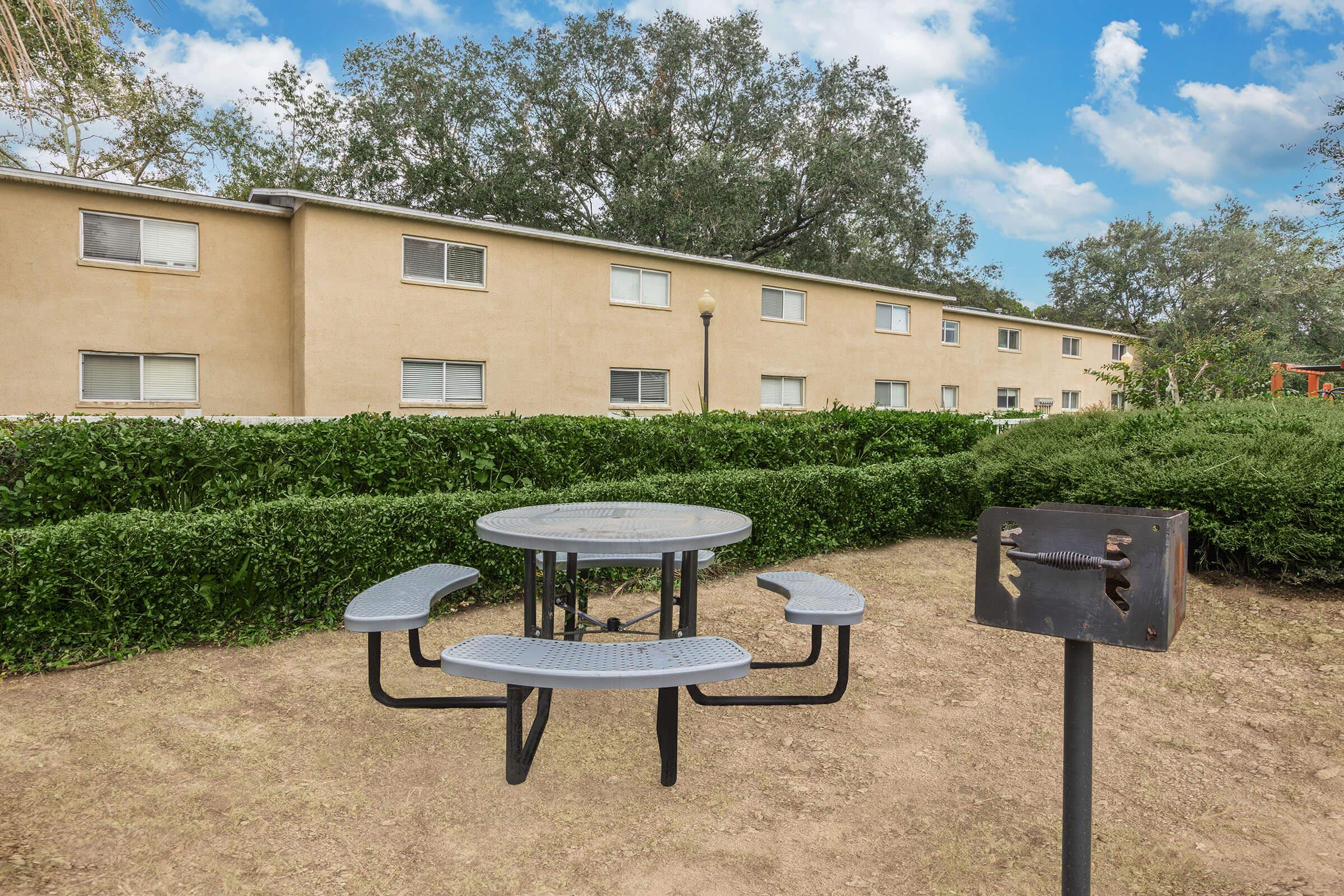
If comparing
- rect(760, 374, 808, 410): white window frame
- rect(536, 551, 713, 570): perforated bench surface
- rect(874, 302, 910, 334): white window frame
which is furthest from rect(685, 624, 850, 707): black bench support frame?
rect(874, 302, 910, 334): white window frame

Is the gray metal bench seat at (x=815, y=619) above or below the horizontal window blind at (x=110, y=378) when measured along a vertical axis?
below

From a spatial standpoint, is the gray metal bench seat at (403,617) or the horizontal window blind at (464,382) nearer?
the gray metal bench seat at (403,617)

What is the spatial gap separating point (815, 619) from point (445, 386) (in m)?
11.4

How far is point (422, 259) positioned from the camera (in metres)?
12.6

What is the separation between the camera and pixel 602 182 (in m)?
24.8

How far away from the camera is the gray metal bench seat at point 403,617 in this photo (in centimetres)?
265

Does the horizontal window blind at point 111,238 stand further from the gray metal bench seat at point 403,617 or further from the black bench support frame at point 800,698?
the black bench support frame at point 800,698

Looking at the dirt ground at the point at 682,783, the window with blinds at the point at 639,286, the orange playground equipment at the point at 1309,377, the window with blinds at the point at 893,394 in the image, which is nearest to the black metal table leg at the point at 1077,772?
the dirt ground at the point at 682,783

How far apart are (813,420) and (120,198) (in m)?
11.4

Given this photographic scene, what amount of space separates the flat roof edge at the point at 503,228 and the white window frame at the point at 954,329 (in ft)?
11.3

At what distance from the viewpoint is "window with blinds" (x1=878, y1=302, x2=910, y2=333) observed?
63.1 ft

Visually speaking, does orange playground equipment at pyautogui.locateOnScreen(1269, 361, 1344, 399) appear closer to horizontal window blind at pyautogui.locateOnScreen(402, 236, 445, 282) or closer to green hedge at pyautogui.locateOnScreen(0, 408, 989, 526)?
green hedge at pyautogui.locateOnScreen(0, 408, 989, 526)

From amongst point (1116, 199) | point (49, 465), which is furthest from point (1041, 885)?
point (1116, 199)

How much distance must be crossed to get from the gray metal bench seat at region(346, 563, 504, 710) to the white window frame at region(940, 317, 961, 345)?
20357mm
